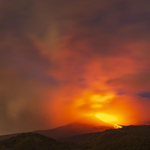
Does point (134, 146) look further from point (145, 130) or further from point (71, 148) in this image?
point (145, 130)

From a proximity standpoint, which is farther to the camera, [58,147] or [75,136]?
[75,136]

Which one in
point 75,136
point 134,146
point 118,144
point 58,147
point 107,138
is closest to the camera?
point 134,146

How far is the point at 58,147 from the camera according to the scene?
8588 cm

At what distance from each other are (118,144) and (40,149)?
111 feet

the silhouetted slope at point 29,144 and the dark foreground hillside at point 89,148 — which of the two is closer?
the dark foreground hillside at point 89,148

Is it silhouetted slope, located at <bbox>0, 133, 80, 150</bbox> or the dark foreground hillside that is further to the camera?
silhouetted slope, located at <bbox>0, 133, 80, 150</bbox>

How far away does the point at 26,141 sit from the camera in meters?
87.7

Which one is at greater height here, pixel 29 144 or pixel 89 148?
pixel 29 144

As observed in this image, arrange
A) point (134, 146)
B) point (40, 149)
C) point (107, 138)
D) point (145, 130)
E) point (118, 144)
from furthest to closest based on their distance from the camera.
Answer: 1. point (145, 130)
2. point (107, 138)
3. point (40, 149)
4. point (118, 144)
5. point (134, 146)

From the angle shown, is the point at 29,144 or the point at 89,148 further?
the point at 89,148

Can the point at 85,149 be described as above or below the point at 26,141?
below

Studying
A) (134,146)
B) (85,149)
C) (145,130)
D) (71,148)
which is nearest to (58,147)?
(71,148)

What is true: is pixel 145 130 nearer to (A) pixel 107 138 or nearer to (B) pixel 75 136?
(A) pixel 107 138

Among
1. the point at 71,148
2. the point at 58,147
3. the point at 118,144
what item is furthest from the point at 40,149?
the point at 118,144
